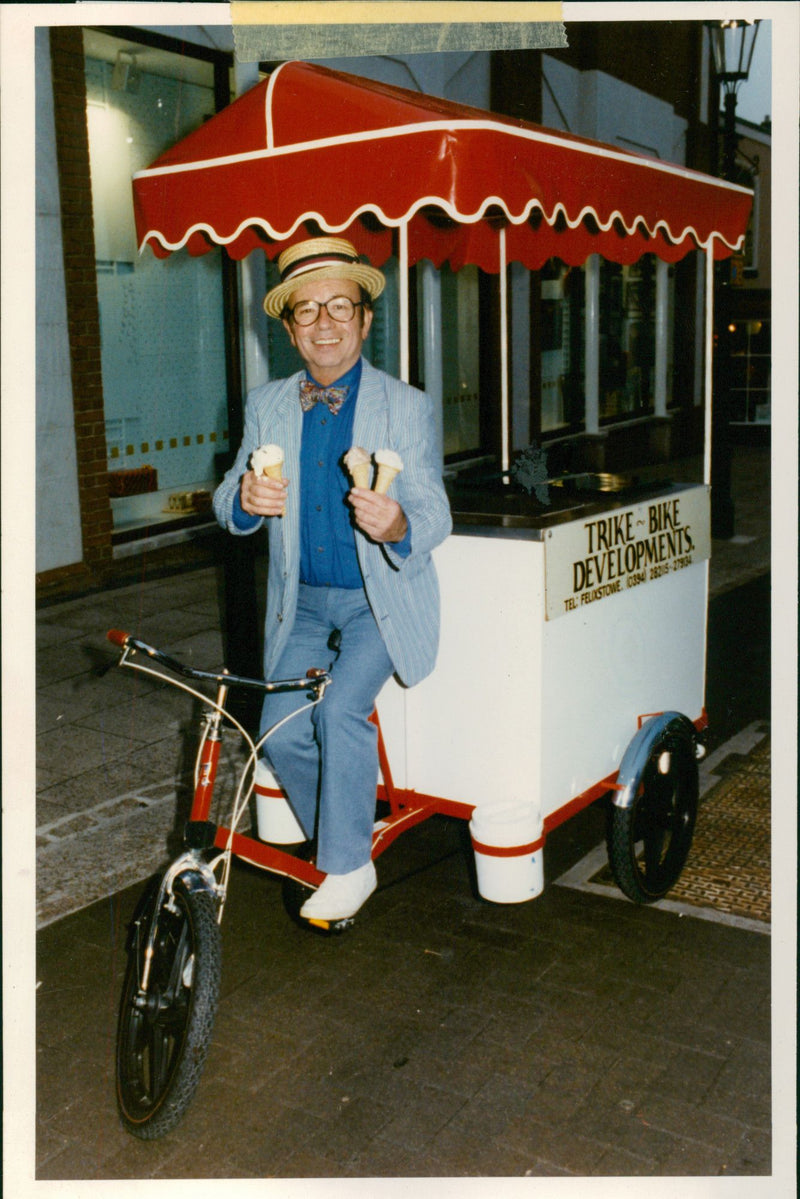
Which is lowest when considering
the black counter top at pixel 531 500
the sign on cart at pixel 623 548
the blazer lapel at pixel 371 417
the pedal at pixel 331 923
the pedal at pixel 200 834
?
the pedal at pixel 331 923

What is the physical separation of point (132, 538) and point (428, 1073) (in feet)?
24.1

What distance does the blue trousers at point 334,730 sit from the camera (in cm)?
361

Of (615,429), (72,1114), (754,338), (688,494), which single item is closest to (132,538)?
(688,494)

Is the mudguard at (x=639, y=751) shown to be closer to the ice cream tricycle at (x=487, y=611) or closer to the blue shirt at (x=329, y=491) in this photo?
the ice cream tricycle at (x=487, y=611)

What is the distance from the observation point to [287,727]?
3775 mm

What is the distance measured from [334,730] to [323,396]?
42.8 inches

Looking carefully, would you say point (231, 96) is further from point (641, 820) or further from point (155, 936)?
point (155, 936)

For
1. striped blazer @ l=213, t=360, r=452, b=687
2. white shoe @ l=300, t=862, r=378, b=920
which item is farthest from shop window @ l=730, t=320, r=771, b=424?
white shoe @ l=300, t=862, r=378, b=920

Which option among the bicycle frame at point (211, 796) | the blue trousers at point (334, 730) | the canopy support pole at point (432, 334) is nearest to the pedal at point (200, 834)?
the bicycle frame at point (211, 796)

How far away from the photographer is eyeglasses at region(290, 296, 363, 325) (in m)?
3.62

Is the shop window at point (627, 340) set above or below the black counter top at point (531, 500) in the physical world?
above

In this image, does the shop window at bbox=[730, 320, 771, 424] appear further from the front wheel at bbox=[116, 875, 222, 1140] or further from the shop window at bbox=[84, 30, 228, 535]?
the front wheel at bbox=[116, 875, 222, 1140]

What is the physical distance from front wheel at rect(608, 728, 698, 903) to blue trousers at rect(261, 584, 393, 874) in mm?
999

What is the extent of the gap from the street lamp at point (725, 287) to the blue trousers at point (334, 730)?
779 centimetres
